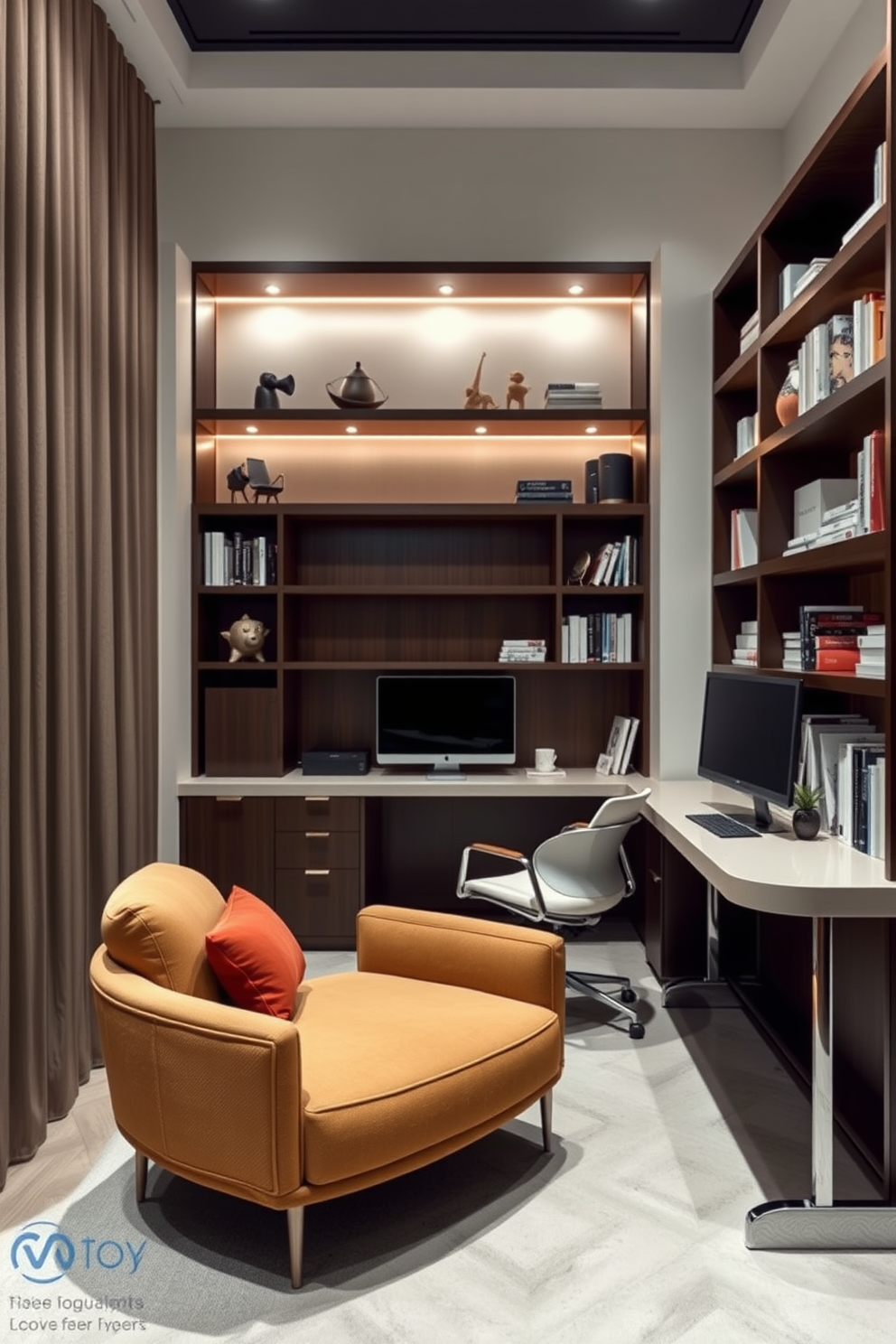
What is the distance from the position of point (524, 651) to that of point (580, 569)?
43 cm

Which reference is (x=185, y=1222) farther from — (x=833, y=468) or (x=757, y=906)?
(x=833, y=468)

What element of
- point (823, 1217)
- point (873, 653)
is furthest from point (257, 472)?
point (823, 1217)

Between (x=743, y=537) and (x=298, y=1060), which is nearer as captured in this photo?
(x=298, y=1060)

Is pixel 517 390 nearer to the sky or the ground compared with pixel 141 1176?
nearer to the sky

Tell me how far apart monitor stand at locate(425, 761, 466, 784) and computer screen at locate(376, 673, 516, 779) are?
12mm

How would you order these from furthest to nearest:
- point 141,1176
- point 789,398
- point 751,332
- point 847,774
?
point 751,332
point 789,398
point 847,774
point 141,1176

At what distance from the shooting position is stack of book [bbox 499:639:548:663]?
13.0ft

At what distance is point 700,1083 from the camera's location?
8.71 ft

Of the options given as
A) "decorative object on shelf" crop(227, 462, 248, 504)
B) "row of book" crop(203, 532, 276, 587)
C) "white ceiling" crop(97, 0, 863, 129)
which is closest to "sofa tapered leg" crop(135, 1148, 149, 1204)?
"row of book" crop(203, 532, 276, 587)

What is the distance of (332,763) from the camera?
3883 millimetres

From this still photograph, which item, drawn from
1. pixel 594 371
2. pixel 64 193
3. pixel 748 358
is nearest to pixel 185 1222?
pixel 64 193

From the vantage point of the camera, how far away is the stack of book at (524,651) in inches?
156

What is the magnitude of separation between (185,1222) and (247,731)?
2.10 meters

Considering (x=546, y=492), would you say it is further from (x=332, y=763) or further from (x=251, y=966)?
(x=251, y=966)
